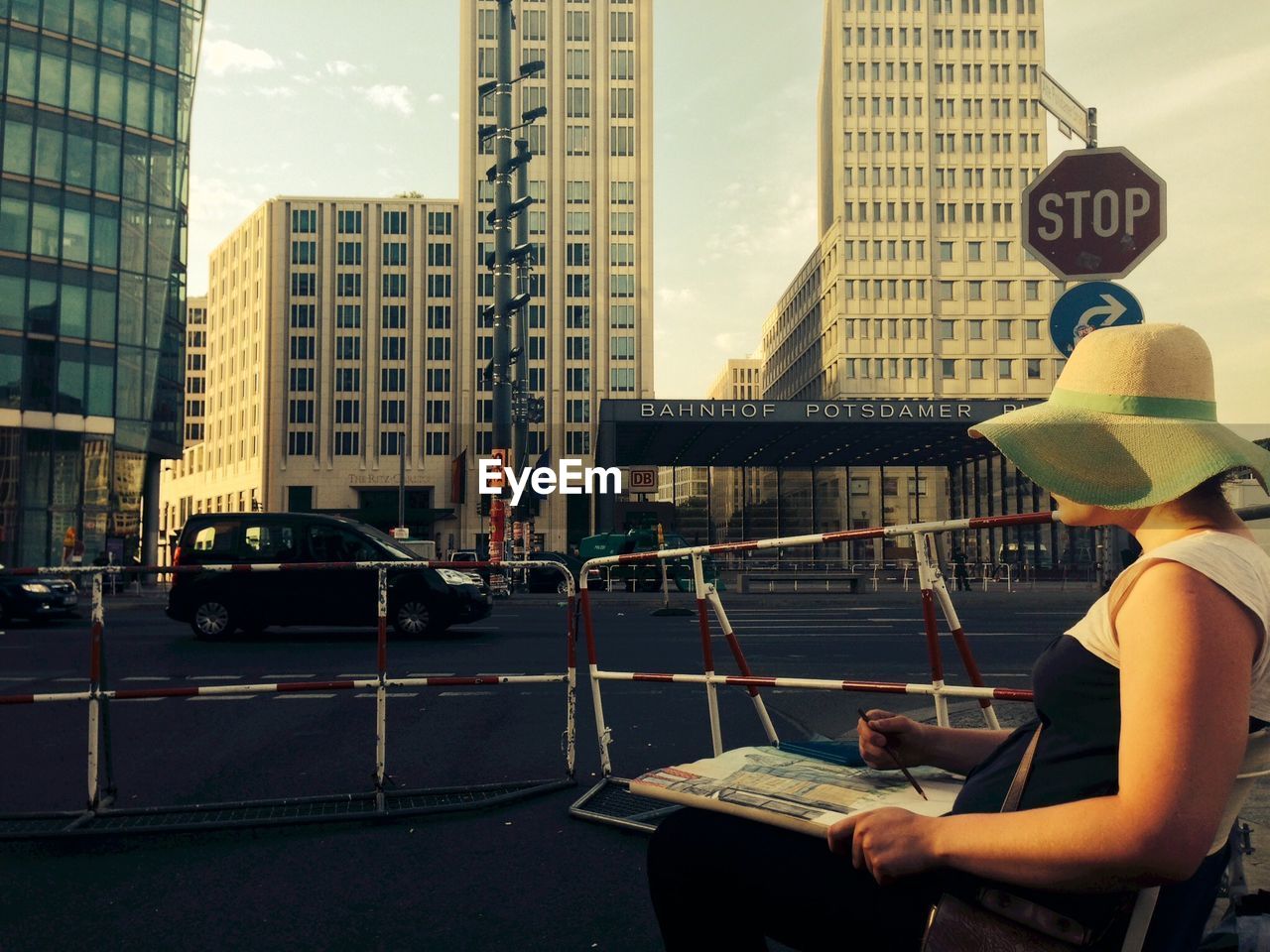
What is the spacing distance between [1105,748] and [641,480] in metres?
27.8

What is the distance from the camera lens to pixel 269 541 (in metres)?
16.2

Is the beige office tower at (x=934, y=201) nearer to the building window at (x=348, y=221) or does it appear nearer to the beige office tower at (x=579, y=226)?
the beige office tower at (x=579, y=226)

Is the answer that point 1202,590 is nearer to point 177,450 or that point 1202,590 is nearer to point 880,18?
point 177,450

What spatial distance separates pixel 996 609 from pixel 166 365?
36.2 metres

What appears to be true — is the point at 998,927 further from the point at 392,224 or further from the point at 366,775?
the point at 392,224

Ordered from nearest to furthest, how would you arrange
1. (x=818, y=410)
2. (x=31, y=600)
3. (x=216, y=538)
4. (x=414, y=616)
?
(x=414, y=616), (x=216, y=538), (x=31, y=600), (x=818, y=410)

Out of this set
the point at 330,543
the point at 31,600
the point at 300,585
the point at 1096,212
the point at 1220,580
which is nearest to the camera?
the point at 1220,580

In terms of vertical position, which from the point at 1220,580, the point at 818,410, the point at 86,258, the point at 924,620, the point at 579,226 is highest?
the point at 579,226

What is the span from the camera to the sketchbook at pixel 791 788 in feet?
5.88

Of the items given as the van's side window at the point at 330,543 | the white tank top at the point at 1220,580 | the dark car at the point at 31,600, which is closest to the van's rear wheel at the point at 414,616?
the van's side window at the point at 330,543

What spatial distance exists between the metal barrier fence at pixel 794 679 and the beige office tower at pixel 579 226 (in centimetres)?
8132

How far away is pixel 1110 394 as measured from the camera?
5.28 feet

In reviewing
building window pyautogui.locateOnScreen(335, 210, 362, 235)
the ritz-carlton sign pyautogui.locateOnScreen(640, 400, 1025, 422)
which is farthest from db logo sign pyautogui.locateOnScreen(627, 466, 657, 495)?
building window pyautogui.locateOnScreen(335, 210, 362, 235)

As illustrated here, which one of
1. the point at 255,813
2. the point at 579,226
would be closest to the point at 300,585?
the point at 255,813
